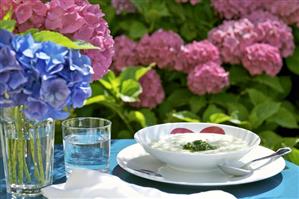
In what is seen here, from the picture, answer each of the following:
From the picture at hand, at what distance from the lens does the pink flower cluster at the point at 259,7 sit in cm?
279

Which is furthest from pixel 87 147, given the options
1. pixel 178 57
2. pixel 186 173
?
pixel 178 57

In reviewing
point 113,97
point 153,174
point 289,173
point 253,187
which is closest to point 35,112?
point 153,174

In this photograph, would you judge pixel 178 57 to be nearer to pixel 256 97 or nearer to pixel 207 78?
pixel 207 78

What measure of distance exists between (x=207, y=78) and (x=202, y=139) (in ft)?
3.42

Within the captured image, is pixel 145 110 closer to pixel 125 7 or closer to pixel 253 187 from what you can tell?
pixel 125 7

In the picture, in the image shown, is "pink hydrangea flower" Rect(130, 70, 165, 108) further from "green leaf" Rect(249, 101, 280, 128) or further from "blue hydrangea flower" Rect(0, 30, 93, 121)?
"blue hydrangea flower" Rect(0, 30, 93, 121)

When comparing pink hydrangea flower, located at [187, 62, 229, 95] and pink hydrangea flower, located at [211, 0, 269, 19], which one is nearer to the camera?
pink hydrangea flower, located at [187, 62, 229, 95]

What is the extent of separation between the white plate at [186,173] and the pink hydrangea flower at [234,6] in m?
1.26

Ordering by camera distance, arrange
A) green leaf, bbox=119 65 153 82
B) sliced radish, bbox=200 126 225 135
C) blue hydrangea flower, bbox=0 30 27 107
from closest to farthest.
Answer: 1. blue hydrangea flower, bbox=0 30 27 107
2. sliced radish, bbox=200 126 225 135
3. green leaf, bbox=119 65 153 82

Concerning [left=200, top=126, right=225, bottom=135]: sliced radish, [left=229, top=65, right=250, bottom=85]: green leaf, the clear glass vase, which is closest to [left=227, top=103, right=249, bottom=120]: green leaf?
[left=229, top=65, right=250, bottom=85]: green leaf

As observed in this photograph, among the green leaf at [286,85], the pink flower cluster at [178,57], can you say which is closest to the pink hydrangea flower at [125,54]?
the pink flower cluster at [178,57]

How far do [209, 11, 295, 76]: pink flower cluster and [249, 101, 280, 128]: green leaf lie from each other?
0.48 feet

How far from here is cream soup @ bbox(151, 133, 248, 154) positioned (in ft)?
4.95

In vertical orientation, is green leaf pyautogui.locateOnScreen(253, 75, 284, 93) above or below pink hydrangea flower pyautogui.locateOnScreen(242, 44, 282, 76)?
below
